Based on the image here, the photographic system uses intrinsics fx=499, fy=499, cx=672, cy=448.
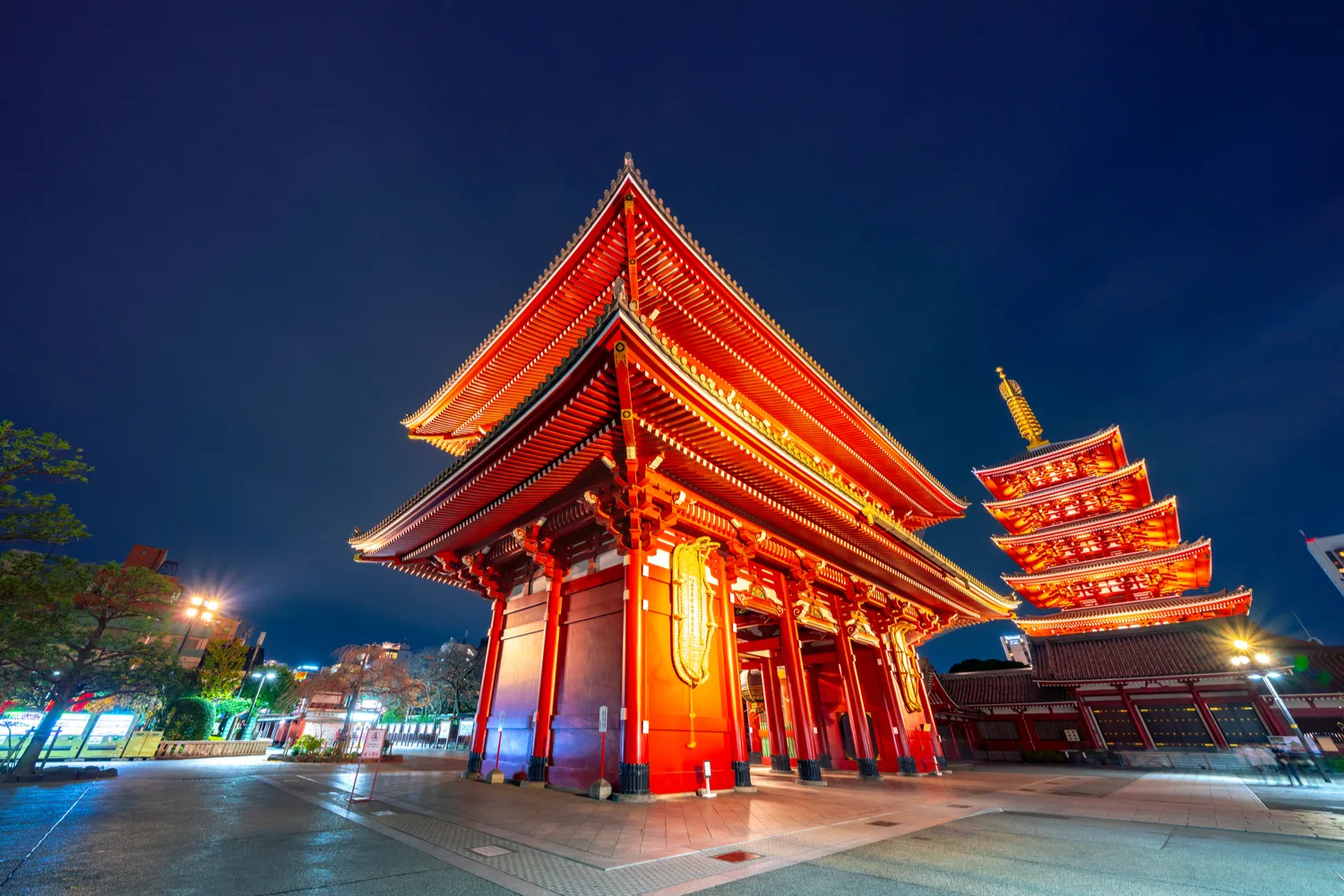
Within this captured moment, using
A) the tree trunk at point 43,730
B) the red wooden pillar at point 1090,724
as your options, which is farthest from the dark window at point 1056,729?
the tree trunk at point 43,730

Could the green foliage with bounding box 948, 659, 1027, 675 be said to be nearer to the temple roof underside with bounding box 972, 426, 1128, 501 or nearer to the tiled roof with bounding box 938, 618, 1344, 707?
the tiled roof with bounding box 938, 618, 1344, 707

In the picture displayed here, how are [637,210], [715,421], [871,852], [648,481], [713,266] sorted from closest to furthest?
[871,852] < [715,421] < [648,481] < [637,210] < [713,266]

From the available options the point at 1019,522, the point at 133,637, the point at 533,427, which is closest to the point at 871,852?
the point at 533,427

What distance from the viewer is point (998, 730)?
30.4m

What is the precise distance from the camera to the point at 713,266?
14.3 meters

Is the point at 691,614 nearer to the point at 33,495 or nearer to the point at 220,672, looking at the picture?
the point at 33,495

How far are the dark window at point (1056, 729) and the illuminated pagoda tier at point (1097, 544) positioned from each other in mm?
6555

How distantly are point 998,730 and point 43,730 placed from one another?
138 ft

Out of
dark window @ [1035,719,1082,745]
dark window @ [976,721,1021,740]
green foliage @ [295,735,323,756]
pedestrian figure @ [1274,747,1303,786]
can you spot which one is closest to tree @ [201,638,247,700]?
green foliage @ [295,735,323,756]

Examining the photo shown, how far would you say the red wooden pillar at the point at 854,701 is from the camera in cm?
1653

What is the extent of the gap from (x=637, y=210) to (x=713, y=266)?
258cm

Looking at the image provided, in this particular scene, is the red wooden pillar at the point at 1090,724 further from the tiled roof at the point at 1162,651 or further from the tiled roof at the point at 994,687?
the tiled roof at the point at 994,687

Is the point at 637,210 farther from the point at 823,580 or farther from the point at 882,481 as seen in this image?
the point at 882,481

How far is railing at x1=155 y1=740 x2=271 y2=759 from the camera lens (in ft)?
77.5
